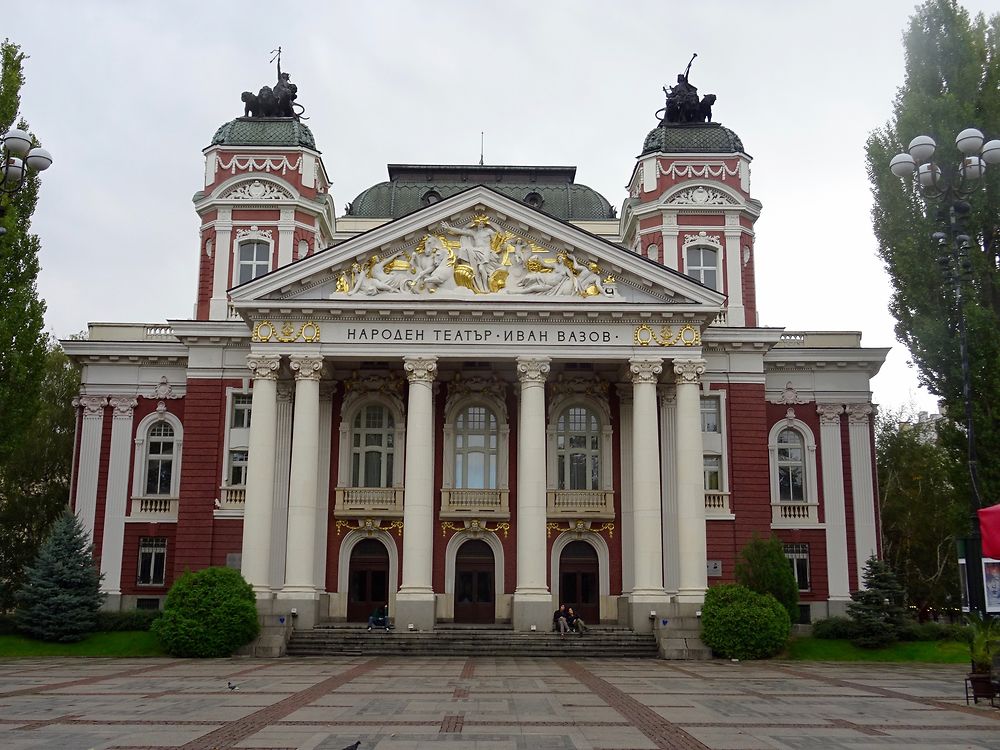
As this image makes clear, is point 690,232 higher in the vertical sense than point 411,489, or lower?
higher

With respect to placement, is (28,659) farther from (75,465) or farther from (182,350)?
(182,350)

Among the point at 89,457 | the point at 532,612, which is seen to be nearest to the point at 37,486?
the point at 89,457

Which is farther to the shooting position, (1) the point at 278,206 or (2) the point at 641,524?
(1) the point at 278,206

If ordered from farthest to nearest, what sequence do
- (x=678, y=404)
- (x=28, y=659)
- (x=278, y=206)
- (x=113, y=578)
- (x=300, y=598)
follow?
(x=278, y=206) → (x=113, y=578) → (x=678, y=404) → (x=300, y=598) → (x=28, y=659)

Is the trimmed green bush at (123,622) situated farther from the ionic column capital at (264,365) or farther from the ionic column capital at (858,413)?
the ionic column capital at (858,413)

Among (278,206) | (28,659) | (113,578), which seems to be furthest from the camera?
(278,206)

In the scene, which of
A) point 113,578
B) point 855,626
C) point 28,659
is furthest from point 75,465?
point 855,626

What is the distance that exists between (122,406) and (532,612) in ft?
67.7

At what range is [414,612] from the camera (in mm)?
36562

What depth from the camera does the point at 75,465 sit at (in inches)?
1734

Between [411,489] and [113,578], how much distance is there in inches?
568

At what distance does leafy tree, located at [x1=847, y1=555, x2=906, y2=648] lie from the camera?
36.4 metres

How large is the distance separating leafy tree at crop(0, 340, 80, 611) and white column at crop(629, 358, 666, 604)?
30120mm

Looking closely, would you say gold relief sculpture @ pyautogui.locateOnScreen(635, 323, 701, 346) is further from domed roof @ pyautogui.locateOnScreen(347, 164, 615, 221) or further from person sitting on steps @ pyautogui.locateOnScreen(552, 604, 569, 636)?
domed roof @ pyautogui.locateOnScreen(347, 164, 615, 221)
